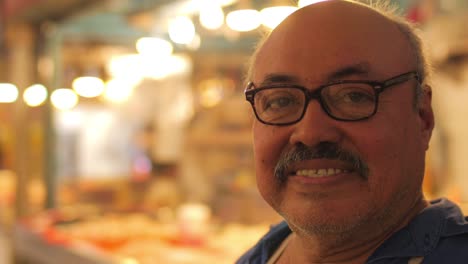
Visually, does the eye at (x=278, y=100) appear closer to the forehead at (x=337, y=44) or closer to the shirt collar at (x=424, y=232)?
the forehead at (x=337, y=44)

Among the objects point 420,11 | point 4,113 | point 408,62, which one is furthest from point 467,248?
point 4,113

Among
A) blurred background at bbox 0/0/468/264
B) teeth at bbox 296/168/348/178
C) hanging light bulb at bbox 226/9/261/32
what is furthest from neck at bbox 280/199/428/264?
hanging light bulb at bbox 226/9/261/32

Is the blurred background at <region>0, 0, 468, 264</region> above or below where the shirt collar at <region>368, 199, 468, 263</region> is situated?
above

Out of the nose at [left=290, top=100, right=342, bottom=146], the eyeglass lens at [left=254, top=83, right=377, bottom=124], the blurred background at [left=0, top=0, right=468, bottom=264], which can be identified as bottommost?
the nose at [left=290, top=100, right=342, bottom=146]

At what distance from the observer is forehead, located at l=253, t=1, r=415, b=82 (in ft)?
3.41

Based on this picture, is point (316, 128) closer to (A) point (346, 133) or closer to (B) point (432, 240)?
(A) point (346, 133)

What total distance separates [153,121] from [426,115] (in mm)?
5947

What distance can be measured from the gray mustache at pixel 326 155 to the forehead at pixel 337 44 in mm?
121

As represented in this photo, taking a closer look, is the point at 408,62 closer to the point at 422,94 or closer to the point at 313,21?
the point at 422,94

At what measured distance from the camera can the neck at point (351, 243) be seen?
1051 mm

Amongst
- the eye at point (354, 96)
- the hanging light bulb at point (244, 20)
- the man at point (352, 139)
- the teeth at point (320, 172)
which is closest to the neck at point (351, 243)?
the man at point (352, 139)

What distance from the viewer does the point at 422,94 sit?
1.10 meters

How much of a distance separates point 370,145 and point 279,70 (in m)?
0.22

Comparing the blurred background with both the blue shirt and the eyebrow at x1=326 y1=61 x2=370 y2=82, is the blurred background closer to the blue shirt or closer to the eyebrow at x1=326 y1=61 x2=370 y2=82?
the blue shirt
